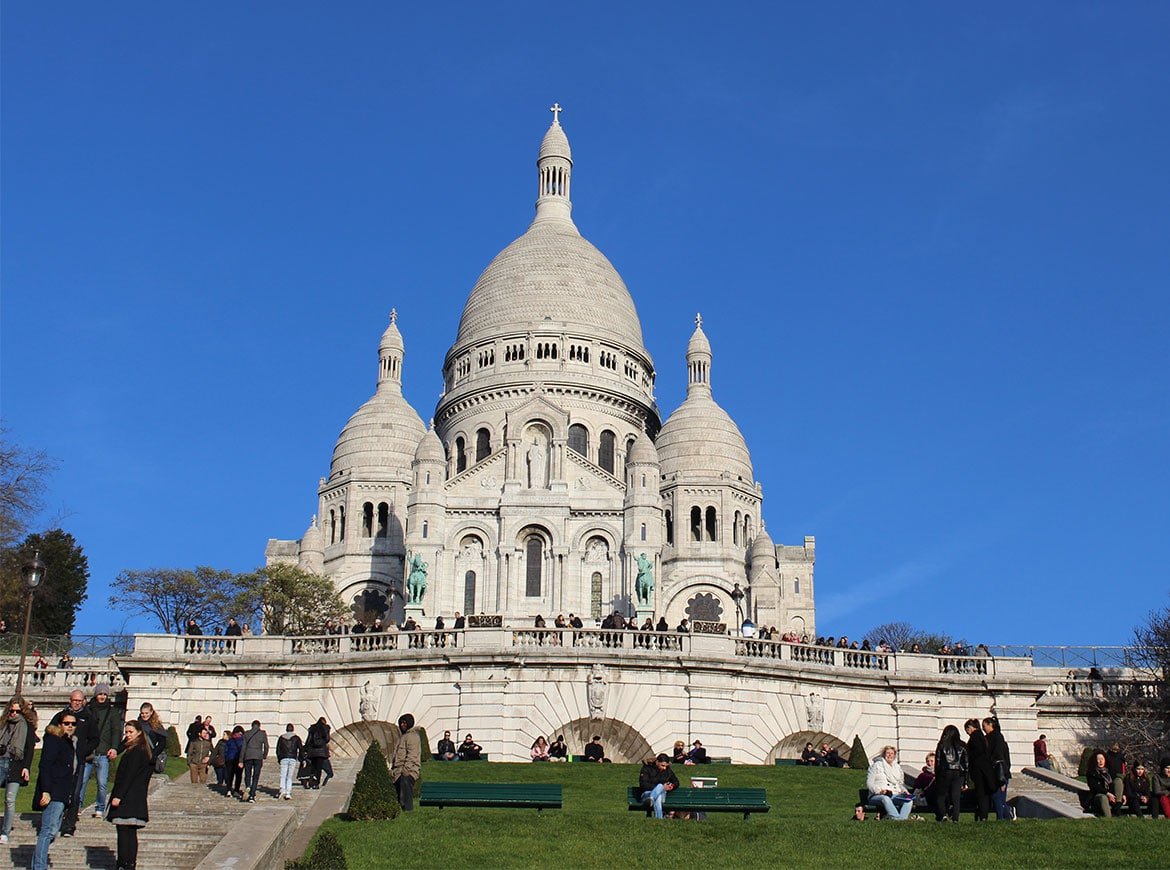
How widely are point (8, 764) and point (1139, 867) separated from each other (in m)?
14.0

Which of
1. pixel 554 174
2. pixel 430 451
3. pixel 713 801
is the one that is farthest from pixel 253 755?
pixel 554 174

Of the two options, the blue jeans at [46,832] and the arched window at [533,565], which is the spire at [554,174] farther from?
the blue jeans at [46,832]

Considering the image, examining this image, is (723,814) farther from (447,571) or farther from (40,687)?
(447,571)

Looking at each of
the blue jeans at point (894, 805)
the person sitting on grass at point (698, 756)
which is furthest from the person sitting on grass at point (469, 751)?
the blue jeans at point (894, 805)

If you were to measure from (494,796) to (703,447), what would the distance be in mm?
67367

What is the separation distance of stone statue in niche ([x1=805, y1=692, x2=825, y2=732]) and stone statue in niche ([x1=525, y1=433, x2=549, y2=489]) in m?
46.0

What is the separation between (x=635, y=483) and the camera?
81.9 meters

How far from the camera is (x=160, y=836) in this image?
20.7m

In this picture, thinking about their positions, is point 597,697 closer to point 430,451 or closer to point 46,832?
point 46,832

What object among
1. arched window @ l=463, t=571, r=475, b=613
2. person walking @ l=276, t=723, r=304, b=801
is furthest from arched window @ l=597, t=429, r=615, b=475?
person walking @ l=276, t=723, r=304, b=801

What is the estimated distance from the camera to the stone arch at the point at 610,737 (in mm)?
36469

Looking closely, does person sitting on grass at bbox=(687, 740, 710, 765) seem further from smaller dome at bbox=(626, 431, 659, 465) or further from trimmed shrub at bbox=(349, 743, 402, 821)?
smaller dome at bbox=(626, 431, 659, 465)

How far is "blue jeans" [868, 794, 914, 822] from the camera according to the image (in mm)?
22781

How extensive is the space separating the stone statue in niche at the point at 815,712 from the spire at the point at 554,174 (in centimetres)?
7274
